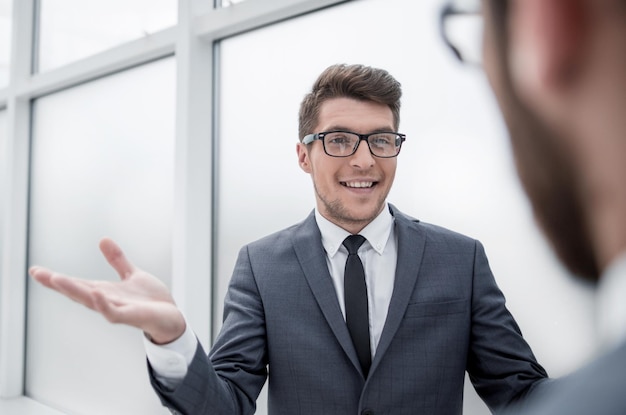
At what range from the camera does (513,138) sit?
0.90 feet

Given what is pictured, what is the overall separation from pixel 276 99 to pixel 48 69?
5.27ft

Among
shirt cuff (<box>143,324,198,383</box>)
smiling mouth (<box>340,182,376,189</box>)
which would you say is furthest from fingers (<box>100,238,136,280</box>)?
smiling mouth (<box>340,182,376,189</box>)

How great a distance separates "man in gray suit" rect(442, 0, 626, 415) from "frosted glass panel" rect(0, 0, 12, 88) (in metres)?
3.32

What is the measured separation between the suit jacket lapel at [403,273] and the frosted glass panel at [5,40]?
2729 millimetres

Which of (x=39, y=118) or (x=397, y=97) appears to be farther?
(x=39, y=118)

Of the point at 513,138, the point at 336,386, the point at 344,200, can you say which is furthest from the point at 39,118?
the point at 513,138

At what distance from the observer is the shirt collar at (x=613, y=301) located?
240 millimetres

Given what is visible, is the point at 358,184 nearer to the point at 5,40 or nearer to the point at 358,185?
the point at 358,185

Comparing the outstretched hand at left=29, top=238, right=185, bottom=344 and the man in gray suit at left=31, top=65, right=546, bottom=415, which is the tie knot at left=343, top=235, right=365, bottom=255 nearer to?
the man in gray suit at left=31, top=65, right=546, bottom=415

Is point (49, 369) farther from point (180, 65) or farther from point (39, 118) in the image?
point (180, 65)

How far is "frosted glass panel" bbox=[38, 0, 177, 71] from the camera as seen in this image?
228 cm

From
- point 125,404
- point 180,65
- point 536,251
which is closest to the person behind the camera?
point 536,251

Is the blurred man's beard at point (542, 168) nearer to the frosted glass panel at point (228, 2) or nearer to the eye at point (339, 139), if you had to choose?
the eye at point (339, 139)

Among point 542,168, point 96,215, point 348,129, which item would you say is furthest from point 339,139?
point 96,215
